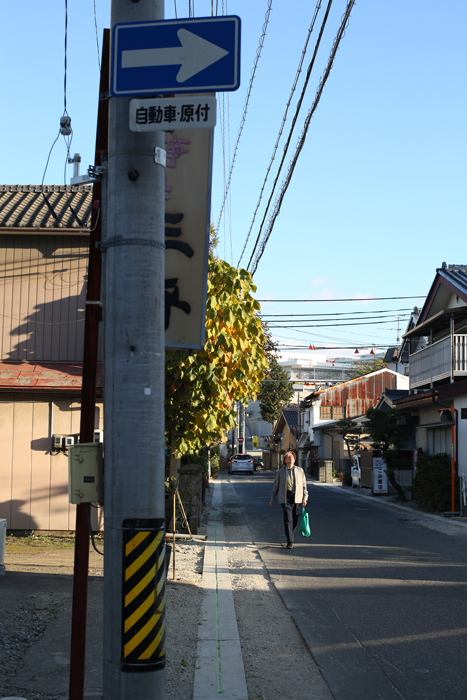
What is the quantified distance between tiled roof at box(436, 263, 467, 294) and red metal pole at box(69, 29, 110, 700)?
18.9 meters

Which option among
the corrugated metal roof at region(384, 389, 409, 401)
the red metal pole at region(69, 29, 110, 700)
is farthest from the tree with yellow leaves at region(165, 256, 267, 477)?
the corrugated metal roof at region(384, 389, 409, 401)

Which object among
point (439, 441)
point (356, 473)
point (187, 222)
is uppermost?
point (187, 222)

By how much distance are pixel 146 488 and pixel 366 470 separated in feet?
93.3

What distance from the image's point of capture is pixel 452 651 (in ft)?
19.5

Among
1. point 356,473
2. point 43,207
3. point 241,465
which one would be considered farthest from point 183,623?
point 241,465

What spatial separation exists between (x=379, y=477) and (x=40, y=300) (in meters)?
19.0

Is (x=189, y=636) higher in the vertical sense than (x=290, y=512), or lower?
lower

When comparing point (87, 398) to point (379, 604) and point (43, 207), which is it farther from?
point (43, 207)

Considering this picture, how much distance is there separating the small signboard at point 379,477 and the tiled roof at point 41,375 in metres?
18.3

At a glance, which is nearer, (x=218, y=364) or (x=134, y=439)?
(x=134, y=439)

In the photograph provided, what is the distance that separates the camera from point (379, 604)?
7.81 meters

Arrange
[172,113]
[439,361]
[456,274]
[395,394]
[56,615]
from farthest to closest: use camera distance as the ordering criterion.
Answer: [395,394] → [456,274] → [439,361] → [56,615] → [172,113]

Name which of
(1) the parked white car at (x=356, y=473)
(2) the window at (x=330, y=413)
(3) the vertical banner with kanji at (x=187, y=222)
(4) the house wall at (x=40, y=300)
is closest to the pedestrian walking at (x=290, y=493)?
(4) the house wall at (x=40, y=300)

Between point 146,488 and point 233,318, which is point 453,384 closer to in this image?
point 233,318
